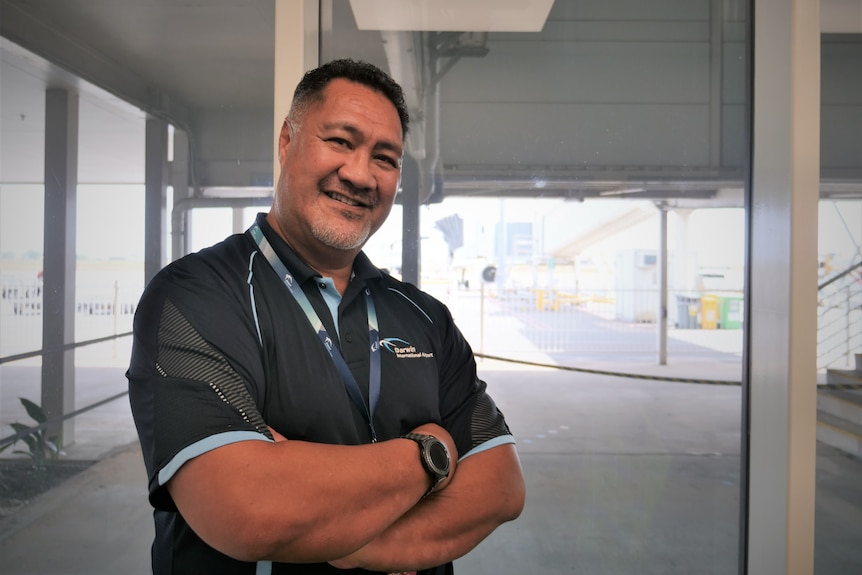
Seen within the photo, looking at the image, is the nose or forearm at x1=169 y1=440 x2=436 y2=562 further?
the nose

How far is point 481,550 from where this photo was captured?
2.79 meters

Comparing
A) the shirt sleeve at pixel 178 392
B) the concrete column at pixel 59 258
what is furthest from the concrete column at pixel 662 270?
the concrete column at pixel 59 258

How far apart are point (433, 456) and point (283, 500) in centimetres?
27

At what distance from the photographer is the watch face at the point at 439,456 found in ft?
3.06

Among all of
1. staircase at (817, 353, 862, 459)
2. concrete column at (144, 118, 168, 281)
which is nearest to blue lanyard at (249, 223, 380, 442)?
concrete column at (144, 118, 168, 281)

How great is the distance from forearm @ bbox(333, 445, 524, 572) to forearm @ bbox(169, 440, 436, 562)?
116 mm

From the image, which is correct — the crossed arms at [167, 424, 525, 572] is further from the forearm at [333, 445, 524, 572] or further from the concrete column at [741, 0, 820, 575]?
the concrete column at [741, 0, 820, 575]

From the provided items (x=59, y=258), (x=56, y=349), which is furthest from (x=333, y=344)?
(x=56, y=349)

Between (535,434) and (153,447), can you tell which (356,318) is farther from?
(535,434)

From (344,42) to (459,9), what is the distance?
0.57m

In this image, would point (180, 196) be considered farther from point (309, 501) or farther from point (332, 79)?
point (309, 501)

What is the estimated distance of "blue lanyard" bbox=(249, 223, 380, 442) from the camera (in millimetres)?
996

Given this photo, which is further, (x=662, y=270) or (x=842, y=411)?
(x=842, y=411)

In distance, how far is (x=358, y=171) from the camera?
3.45 feet
